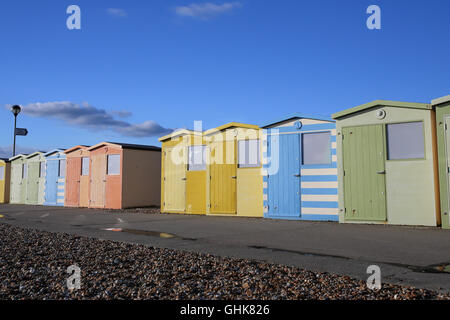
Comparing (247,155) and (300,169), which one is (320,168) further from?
(247,155)

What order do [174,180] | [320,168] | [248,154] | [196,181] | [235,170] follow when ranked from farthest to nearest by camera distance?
[174,180] < [196,181] < [235,170] < [248,154] < [320,168]

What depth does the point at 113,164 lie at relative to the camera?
17469 millimetres

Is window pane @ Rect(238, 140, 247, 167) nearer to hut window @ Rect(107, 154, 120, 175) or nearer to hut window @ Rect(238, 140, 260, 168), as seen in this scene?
hut window @ Rect(238, 140, 260, 168)

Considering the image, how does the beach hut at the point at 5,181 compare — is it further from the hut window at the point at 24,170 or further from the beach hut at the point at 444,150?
the beach hut at the point at 444,150

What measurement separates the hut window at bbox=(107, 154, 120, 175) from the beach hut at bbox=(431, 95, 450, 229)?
12.7 metres

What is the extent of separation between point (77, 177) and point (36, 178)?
4343mm

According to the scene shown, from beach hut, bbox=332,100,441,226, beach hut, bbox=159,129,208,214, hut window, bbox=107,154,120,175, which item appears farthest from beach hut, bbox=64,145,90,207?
beach hut, bbox=332,100,441,226

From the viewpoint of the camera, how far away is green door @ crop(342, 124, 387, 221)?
386 inches

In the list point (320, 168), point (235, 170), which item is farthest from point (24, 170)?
point (320, 168)

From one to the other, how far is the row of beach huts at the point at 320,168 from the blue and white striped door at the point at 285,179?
1.2 inches

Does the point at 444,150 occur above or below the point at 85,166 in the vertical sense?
below

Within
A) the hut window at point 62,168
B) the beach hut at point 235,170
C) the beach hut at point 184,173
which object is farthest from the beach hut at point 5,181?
the beach hut at point 235,170

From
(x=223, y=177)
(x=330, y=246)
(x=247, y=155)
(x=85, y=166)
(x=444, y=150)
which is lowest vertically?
(x=330, y=246)
